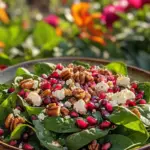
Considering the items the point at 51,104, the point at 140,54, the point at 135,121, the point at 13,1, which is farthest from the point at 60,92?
the point at 13,1

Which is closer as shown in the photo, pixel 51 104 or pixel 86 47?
pixel 51 104

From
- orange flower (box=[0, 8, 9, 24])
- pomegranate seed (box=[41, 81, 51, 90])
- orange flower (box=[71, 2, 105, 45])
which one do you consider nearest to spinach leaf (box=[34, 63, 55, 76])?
pomegranate seed (box=[41, 81, 51, 90])

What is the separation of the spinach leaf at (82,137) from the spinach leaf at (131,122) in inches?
1.7

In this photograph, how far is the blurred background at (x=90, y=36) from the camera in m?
2.20

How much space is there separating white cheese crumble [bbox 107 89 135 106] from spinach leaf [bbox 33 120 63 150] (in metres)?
0.16

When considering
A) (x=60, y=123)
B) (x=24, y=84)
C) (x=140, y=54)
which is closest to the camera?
(x=60, y=123)

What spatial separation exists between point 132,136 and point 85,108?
0.38 feet

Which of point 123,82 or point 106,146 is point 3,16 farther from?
point 106,146

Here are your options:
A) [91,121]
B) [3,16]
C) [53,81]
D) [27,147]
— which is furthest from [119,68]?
[3,16]

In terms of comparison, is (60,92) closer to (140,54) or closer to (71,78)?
(71,78)

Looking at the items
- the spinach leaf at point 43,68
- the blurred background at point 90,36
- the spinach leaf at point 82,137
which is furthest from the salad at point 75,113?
the blurred background at point 90,36

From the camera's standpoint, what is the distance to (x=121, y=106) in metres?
1.10

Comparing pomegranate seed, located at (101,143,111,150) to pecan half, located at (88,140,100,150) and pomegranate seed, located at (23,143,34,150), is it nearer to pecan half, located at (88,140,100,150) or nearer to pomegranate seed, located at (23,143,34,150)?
pecan half, located at (88,140,100,150)

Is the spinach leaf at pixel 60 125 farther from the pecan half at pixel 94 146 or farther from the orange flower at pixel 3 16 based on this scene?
the orange flower at pixel 3 16
